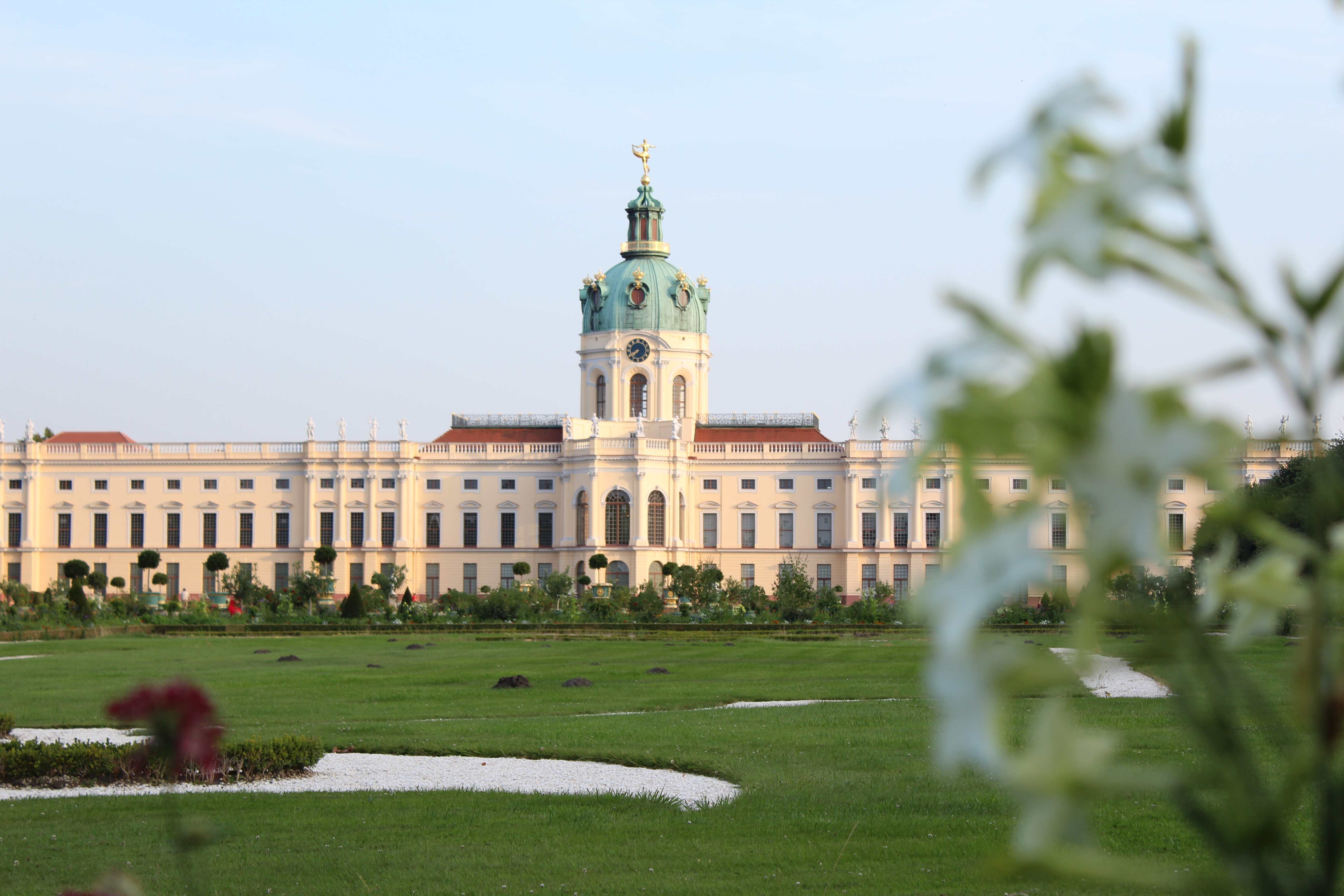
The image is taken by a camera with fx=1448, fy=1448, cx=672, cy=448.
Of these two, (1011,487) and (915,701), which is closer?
(915,701)

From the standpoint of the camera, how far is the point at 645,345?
73250mm

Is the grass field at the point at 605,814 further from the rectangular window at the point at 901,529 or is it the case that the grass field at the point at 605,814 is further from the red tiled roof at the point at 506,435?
the red tiled roof at the point at 506,435

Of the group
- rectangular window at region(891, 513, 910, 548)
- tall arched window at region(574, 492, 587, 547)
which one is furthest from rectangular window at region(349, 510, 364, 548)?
rectangular window at region(891, 513, 910, 548)

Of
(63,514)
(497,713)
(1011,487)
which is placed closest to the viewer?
(497,713)

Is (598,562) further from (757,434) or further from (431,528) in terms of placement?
(757,434)

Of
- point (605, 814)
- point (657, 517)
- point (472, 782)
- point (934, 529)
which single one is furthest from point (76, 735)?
point (934, 529)

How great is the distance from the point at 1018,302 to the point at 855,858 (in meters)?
8.77

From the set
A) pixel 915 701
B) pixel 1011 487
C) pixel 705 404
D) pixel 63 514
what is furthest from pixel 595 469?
pixel 915 701

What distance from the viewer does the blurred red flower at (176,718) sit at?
1.54m

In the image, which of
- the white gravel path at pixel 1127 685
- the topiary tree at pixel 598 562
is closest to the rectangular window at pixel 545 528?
the topiary tree at pixel 598 562

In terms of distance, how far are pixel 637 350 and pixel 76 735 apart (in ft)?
188

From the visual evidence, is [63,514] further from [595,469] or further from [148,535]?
[595,469]

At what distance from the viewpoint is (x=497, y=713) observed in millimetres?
18719

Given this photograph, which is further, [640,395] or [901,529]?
[640,395]
